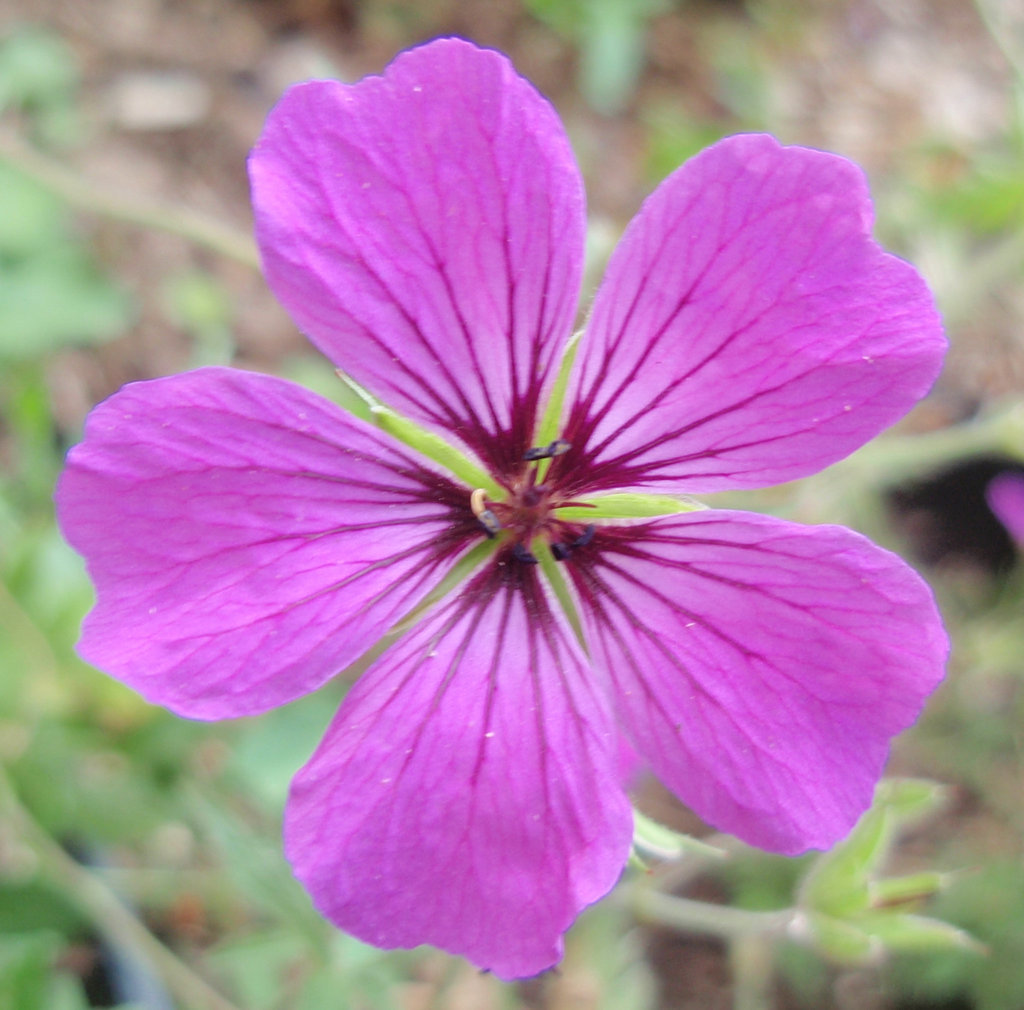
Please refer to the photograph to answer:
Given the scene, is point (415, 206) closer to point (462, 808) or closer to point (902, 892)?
point (462, 808)

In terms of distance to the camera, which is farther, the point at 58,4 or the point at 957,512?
the point at 957,512

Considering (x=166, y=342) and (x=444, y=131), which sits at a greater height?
(x=444, y=131)

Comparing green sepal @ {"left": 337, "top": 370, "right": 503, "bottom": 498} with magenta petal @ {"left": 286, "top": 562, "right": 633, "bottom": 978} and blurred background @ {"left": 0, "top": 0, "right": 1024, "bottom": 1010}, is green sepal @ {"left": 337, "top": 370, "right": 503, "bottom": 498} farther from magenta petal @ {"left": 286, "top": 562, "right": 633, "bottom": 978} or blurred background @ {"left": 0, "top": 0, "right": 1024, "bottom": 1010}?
blurred background @ {"left": 0, "top": 0, "right": 1024, "bottom": 1010}

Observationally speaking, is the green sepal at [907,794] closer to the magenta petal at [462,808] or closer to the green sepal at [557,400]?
the magenta petal at [462,808]

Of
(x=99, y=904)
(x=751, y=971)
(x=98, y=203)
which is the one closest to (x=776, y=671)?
(x=99, y=904)

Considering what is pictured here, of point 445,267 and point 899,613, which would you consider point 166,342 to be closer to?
point 445,267

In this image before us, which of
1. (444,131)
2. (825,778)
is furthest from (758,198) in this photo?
(825,778)

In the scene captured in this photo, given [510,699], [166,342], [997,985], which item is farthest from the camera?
[166,342]
